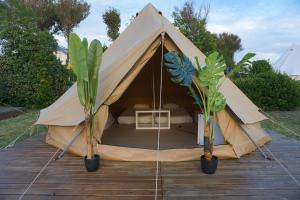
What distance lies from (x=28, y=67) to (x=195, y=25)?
25.4 feet

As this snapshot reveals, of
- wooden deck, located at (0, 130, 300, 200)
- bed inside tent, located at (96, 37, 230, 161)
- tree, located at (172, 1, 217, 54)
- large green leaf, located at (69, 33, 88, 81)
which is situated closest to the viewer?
wooden deck, located at (0, 130, 300, 200)

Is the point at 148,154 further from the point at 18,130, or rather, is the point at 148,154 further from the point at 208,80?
the point at 18,130

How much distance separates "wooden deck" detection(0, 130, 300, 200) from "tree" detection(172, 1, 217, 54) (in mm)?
8774

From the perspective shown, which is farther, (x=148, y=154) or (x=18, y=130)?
(x=18, y=130)

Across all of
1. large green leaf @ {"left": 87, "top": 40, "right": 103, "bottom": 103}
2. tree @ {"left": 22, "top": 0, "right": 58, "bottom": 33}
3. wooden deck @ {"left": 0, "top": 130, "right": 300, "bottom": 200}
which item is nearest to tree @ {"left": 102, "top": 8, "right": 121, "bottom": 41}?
tree @ {"left": 22, "top": 0, "right": 58, "bottom": 33}

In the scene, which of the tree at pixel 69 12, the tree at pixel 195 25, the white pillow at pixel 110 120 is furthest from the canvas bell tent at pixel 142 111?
the tree at pixel 69 12

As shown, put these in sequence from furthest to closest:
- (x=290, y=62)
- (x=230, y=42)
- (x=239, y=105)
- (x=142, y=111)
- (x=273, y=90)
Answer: (x=230, y=42), (x=290, y=62), (x=273, y=90), (x=142, y=111), (x=239, y=105)

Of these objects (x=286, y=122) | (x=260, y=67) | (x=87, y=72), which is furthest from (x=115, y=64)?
(x=260, y=67)

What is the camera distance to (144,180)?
2.98 m

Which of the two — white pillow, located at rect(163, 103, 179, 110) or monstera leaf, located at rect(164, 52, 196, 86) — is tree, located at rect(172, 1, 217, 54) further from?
monstera leaf, located at rect(164, 52, 196, 86)

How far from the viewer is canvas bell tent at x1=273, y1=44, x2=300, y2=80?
1486cm

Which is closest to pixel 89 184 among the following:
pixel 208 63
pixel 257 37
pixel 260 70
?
pixel 208 63

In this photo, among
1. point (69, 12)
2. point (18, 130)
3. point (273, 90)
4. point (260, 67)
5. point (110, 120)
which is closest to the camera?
point (110, 120)

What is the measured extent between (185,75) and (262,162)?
134 centimetres
